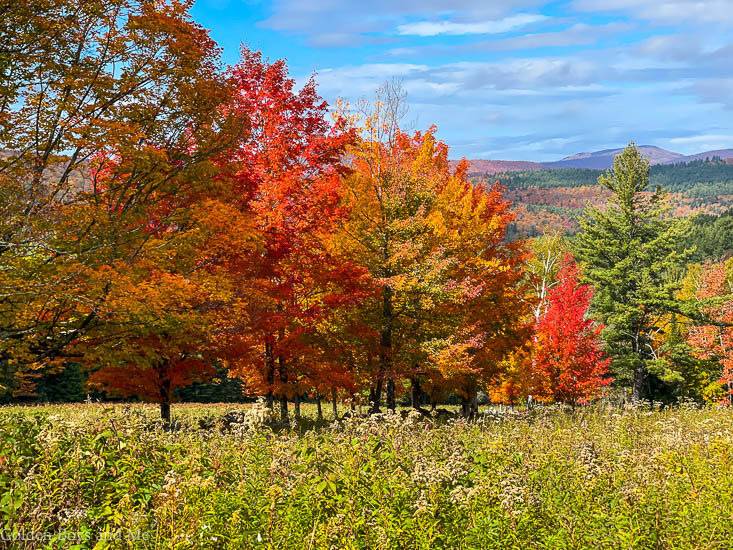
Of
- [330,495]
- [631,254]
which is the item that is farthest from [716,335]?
[330,495]

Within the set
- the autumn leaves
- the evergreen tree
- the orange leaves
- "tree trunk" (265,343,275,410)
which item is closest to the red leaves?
the autumn leaves

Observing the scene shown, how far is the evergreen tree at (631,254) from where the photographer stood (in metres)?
34.1

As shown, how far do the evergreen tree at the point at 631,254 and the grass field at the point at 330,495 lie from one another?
30072mm

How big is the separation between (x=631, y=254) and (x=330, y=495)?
3461 centimetres

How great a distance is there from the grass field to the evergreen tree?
3007 centimetres

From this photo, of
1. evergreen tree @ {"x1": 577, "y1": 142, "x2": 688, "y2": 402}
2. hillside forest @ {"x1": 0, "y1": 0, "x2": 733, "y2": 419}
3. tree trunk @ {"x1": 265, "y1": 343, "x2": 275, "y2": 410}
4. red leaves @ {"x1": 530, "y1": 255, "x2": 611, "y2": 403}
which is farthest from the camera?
evergreen tree @ {"x1": 577, "y1": 142, "x2": 688, "y2": 402}

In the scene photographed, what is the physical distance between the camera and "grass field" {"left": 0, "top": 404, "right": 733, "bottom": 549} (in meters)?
3.94

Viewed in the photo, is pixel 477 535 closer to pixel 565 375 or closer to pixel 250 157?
pixel 250 157

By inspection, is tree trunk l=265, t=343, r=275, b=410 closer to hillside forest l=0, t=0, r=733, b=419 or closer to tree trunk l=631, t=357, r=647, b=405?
hillside forest l=0, t=0, r=733, b=419

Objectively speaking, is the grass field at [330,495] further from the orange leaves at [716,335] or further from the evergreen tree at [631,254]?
the orange leaves at [716,335]

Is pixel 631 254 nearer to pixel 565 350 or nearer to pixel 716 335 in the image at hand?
pixel 716 335

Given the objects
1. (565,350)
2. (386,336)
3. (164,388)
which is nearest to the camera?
(164,388)

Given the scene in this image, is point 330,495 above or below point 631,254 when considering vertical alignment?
below

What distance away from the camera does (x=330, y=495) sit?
478 centimetres
